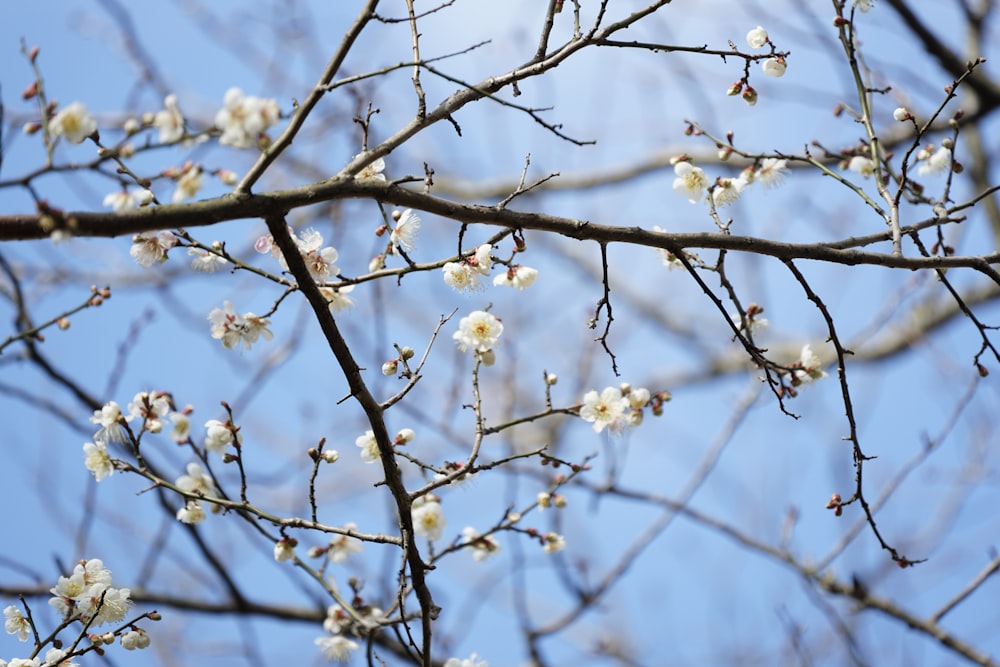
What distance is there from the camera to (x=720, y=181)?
2354 millimetres

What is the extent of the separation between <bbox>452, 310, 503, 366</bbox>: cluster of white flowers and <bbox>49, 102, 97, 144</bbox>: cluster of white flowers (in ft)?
3.09

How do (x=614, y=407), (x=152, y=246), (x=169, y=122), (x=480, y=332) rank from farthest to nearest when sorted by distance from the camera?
(x=614, y=407)
(x=480, y=332)
(x=152, y=246)
(x=169, y=122)

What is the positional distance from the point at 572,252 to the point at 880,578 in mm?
4468

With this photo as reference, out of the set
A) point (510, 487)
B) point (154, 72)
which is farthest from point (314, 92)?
point (154, 72)

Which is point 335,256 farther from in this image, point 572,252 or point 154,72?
point 572,252

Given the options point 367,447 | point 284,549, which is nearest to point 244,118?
point 367,447

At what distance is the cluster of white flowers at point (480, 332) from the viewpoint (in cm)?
212

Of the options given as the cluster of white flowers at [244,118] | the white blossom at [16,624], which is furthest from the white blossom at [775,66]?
the white blossom at [16,624]

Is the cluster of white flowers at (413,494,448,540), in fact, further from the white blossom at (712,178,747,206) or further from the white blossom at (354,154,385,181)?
the white blossom at (712,178,747,206)

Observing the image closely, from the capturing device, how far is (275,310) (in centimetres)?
191

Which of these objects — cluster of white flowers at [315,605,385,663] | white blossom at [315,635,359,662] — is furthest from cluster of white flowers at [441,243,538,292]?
white blossom at [315,635,359,662]

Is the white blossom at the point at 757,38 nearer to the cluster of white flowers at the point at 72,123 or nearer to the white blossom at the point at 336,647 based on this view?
the cluster of white flowers at the point at 72,123

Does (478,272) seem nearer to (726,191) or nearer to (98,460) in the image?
(726,191)

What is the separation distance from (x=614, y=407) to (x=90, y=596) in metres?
1.39
